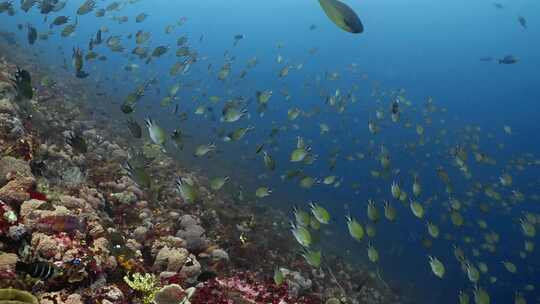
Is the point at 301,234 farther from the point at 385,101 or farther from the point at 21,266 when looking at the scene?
the point at 385,101

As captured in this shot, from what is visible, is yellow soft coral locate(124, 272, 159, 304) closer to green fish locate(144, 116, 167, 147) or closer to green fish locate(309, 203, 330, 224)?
green fish locate(144, 116, 167, 147)

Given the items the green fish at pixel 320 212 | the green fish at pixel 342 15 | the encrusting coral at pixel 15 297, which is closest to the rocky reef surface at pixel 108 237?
the encrusting coral at pixel 15 297

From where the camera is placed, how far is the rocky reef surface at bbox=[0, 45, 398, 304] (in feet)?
15.1

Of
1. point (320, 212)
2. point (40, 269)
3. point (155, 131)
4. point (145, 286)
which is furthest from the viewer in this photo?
point (320, 212)

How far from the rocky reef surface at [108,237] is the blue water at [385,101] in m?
4.05

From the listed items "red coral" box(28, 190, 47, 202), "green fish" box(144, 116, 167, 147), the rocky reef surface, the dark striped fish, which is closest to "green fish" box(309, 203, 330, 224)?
the rocky reef surface

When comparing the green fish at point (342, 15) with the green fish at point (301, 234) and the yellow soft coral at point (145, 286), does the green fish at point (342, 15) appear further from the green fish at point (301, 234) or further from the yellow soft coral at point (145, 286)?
the green fish at point (301, 234)

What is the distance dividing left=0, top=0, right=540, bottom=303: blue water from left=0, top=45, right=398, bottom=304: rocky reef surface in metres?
4.05

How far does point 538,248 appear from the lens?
4350 centimetres

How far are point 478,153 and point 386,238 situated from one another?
1479 centimetres

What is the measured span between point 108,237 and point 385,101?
260 feet

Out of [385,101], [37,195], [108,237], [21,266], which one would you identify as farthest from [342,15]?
[385,101]

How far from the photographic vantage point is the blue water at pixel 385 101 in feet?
83.8

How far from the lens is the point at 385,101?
80.1 meters
